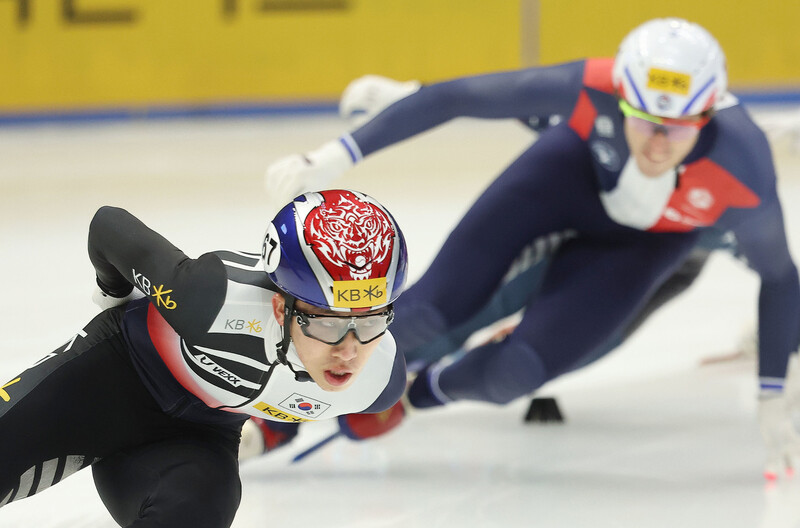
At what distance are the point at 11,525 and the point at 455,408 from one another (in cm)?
174

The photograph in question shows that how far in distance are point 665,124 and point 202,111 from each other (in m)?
8.16

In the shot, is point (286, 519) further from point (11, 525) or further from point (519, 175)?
point (519, 175)

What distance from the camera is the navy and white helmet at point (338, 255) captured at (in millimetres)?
2299

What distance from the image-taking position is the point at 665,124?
11.1 ft

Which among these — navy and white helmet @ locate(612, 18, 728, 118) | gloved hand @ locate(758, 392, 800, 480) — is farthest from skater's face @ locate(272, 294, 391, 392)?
gloved hand @ locate(758, 392, 800, 480)

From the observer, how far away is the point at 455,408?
4.29 meters

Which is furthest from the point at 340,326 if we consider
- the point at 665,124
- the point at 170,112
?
the point at 170,112

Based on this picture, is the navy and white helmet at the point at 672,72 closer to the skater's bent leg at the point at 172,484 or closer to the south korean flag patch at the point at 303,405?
the south korean flag patch at the point at 303,405

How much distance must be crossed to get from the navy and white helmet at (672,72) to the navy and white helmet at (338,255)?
4.20ft

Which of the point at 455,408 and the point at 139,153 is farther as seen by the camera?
the point at 139,153

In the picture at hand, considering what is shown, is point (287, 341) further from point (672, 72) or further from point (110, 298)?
point (672, 72)

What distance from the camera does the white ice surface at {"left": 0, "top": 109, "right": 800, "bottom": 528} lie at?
130 inches

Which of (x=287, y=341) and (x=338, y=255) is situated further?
(x=287, y=341)

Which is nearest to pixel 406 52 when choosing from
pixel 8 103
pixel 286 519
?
pixel 8 103
